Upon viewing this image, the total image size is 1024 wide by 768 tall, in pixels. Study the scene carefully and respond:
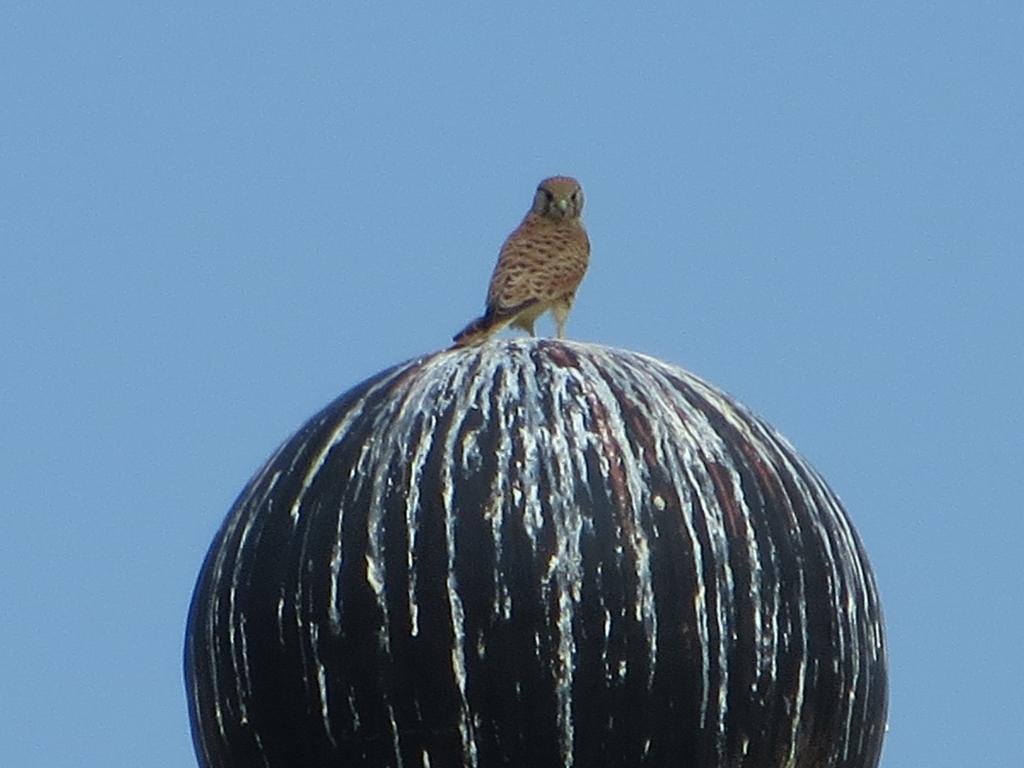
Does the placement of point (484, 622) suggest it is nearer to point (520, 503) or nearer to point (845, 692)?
point (520, 503)

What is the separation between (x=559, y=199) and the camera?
12445 mm

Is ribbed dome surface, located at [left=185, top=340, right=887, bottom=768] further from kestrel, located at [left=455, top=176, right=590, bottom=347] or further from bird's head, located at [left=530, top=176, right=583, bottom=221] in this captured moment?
bird's head, located at [left=530, top=176, right=583, bottom=221]

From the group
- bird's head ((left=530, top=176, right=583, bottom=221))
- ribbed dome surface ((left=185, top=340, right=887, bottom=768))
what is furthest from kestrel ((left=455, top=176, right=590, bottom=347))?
ribbed dome surface ((left=185, top=340, right=887, bottom=768))

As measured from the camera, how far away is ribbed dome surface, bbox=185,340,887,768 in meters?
7.16

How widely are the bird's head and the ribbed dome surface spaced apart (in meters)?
4.61

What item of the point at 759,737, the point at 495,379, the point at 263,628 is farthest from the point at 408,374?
the point at 759,737

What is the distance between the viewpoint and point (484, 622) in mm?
7152

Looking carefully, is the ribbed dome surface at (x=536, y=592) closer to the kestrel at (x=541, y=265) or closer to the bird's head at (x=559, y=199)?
the kestrel at (x=541, y=265)

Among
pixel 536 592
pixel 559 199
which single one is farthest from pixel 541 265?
pixel 536 592

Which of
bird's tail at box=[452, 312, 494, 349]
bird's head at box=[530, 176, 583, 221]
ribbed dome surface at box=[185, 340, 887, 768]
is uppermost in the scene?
bird's head at box=[530, 176, 583, 221]

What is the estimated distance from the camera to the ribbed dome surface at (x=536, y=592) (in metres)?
7.16

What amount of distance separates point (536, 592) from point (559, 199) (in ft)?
17.9

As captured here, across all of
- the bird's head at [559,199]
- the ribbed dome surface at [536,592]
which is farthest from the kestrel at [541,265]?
the ribbed dome surface at [536,592]

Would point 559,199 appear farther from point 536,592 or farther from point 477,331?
point 536,592
